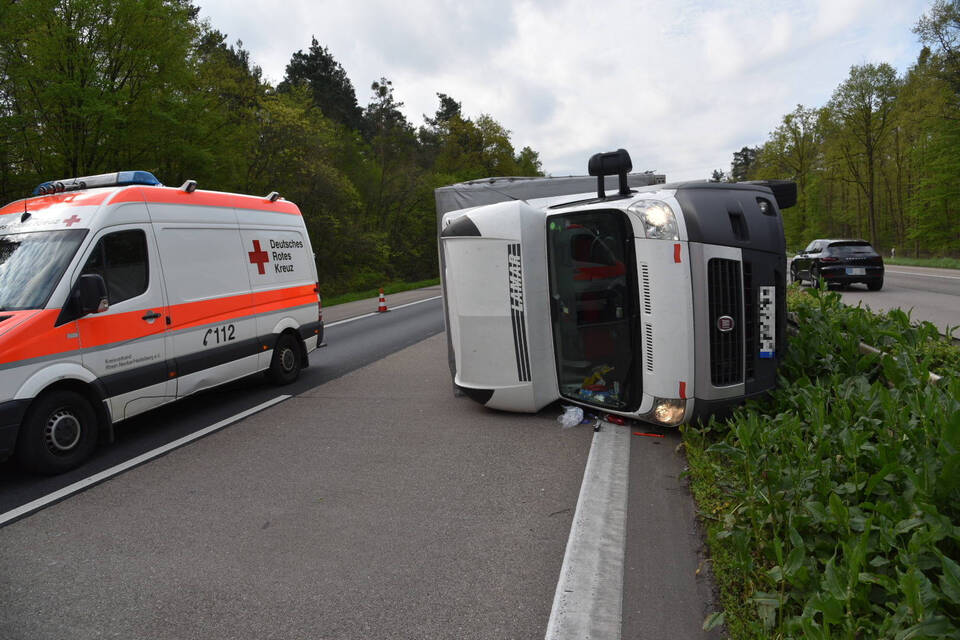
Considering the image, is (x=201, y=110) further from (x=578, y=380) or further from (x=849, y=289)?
(x=849, y=289)

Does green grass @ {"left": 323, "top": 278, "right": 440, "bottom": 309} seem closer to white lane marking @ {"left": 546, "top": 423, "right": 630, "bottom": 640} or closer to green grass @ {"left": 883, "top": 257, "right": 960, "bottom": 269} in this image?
white lane marking @ {"left": 546, "top": 423, "right": 630, "bottom": 640}

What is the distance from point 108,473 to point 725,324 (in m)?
5.42

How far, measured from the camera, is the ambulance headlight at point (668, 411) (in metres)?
5.50

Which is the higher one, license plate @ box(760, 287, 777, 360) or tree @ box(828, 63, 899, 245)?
tree @ box(828, 63, 899, 245)

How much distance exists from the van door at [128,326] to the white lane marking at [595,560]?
4.31m

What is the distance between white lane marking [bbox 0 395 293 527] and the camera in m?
4.54

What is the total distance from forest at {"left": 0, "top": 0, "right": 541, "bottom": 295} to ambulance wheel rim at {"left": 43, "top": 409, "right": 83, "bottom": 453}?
12.9 m

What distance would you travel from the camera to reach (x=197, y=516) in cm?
438

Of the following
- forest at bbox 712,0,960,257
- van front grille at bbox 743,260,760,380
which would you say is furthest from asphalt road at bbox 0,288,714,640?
forest at bbox 712,0,960,257

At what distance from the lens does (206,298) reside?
7.00 m

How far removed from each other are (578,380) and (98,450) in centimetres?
468

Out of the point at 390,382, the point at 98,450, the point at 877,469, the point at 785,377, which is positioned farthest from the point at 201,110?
the point at 877,469

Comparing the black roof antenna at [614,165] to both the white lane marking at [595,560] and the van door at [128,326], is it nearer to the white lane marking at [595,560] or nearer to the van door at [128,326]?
the white lane marking at [595,560]

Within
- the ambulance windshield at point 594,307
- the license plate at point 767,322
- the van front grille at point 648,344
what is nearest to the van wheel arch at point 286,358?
the ambulance windshield at point 594,307
